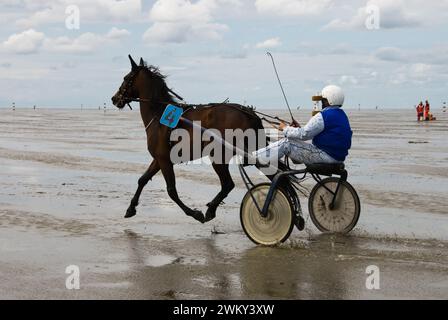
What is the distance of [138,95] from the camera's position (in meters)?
11.1

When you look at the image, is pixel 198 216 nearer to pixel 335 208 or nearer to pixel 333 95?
pixel 335 208

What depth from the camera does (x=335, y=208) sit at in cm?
964

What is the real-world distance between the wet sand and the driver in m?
1.05

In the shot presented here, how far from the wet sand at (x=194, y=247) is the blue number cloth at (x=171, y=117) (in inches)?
56.8

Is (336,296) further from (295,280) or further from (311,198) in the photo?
(311,198)

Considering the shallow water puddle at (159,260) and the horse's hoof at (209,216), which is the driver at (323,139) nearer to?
the horse's hoof at (209,216)

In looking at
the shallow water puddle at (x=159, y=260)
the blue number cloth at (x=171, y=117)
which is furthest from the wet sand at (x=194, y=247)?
the blue number cloth at (x=171, y=117)

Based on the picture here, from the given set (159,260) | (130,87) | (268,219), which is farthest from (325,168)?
(130,87)

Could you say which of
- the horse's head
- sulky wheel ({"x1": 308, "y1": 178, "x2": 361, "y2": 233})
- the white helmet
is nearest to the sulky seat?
sulky wheel ({"x1": 308, "y1": 178, "x2": 361, "y2": 233})

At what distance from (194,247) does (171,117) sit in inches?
87.6

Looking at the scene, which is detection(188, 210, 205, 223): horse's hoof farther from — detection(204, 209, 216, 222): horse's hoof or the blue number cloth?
the blue number cloth

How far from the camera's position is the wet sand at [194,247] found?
683 cm

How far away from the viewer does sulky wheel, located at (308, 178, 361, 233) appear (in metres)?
9.52

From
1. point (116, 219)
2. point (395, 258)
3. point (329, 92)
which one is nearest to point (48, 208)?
point (116, 219)
